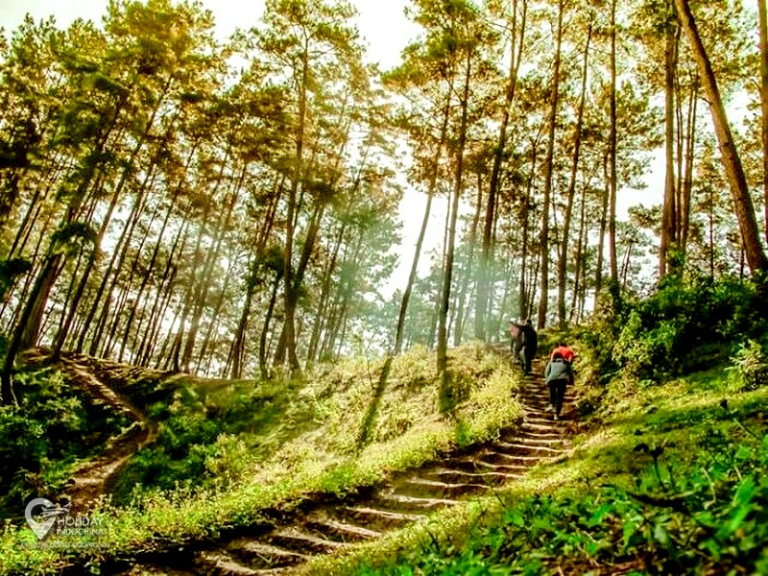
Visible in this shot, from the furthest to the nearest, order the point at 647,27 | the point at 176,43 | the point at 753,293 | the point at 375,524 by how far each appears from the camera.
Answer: the point at 176,43, the point at 647,27, the point at 753,293, the point at 375,524

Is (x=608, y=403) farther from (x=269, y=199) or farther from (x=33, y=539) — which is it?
(x=269, y=199)

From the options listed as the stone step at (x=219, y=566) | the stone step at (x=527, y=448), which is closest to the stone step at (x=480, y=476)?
the stone step at (x=527, y=448)

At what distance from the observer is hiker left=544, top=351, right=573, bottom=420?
1066 cm

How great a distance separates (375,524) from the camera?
23.9ft

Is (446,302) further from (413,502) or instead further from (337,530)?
(337,530)

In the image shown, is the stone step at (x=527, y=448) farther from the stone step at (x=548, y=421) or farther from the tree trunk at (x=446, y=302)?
the tree trunk at (x=446, y=302)

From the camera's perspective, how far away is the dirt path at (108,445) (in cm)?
1277

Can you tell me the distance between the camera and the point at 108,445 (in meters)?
16.0

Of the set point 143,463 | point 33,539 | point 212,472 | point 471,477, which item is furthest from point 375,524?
point 143,463

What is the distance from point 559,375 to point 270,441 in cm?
838

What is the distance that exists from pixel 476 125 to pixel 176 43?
41.0ft

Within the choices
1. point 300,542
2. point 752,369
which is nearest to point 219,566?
point 300,542

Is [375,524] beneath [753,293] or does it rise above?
beneath

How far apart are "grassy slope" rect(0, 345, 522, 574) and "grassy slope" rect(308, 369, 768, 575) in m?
2.47
